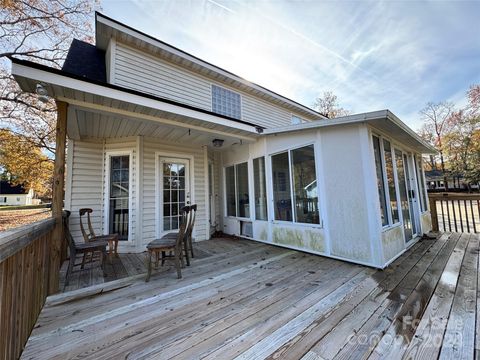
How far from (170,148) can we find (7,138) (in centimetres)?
983

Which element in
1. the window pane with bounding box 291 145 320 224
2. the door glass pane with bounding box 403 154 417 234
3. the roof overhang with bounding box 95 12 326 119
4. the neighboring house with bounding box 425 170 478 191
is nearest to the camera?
the window pane with bounding box 291 145 320 224

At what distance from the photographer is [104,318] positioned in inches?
80.9

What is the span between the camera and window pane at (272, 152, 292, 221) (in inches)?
178

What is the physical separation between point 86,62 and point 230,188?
491cm

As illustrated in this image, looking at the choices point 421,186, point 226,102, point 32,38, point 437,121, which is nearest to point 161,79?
point 226,102

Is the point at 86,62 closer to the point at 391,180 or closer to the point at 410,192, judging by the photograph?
the point at 391,180

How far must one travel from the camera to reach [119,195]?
15.4 ft

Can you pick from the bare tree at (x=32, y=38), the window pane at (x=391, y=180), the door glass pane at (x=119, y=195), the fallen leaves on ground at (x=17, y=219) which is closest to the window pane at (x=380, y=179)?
the window pane at (x=391, y=180)

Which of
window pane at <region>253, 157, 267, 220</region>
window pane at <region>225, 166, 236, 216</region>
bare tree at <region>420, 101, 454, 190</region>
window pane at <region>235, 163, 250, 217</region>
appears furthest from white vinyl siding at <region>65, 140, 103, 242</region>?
bare tree at <region>420, 101, 454, 190</region>

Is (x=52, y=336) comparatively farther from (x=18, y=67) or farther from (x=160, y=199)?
(x=160, y=199)

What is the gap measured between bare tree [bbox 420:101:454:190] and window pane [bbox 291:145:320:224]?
22.8 meters

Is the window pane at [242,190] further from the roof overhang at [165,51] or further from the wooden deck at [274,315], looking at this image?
the roof overhang at [165,51]

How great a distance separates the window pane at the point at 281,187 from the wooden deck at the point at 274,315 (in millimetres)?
1449

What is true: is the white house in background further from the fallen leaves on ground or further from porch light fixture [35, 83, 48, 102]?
the fallen leaves on ground
